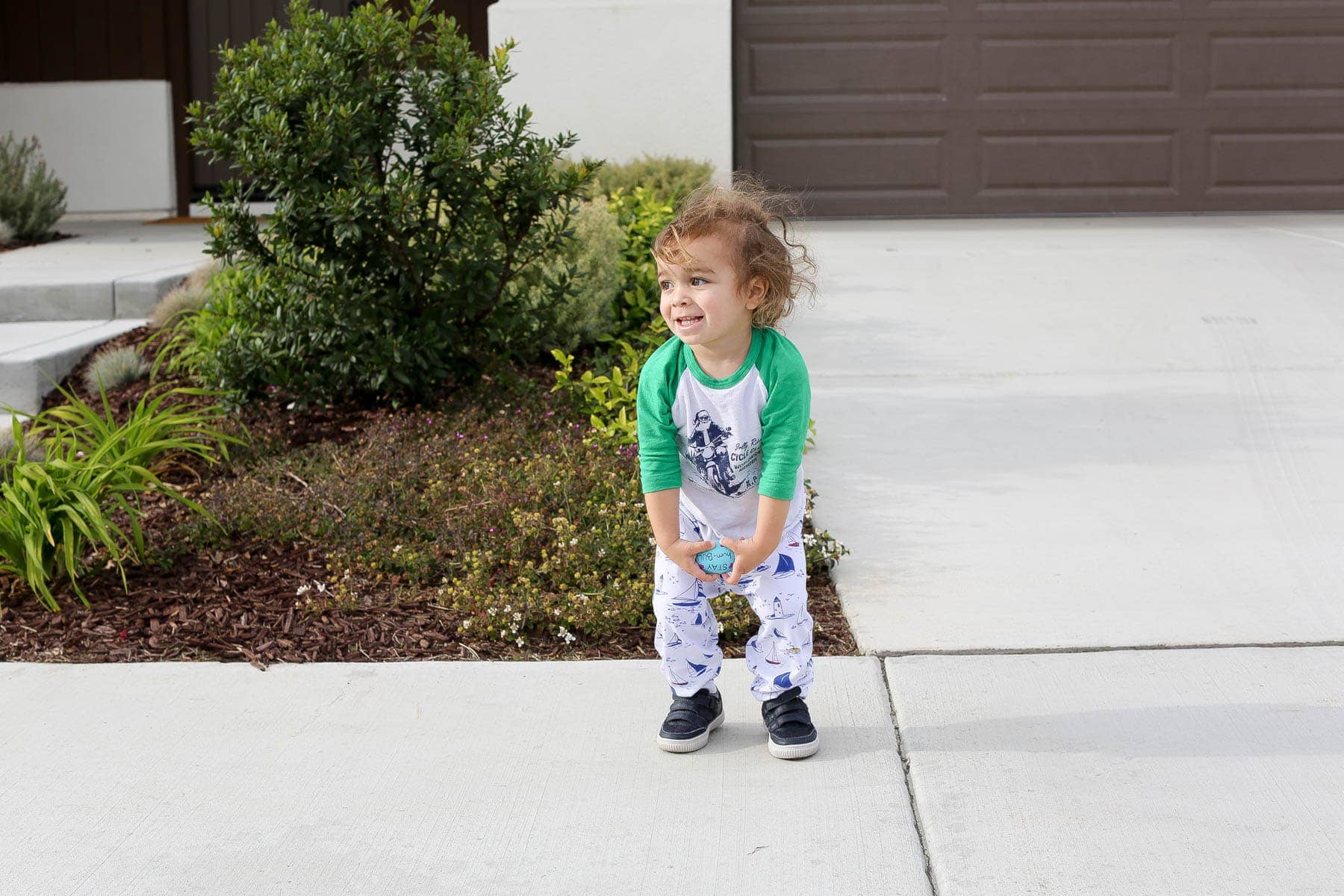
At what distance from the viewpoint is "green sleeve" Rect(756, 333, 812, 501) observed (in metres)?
2.82

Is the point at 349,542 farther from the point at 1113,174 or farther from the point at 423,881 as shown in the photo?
the point at 1113,174

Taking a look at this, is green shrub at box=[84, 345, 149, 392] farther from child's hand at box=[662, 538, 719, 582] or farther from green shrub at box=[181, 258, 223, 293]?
child's hand at box=[662, 538, 719, 582]

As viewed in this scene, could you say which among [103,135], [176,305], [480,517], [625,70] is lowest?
[480,517]

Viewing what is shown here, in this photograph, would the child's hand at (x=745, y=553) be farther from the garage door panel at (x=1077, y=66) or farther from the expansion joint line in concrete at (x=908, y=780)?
the garage door panel at (x=1077, y=66)

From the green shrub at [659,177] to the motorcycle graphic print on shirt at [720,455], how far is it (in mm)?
6252

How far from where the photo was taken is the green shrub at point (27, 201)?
29.5 feet

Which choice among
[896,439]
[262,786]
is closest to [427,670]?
[262,786]

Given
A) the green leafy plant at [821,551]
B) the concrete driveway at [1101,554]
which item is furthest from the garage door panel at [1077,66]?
the green leafy plant at [821,551]

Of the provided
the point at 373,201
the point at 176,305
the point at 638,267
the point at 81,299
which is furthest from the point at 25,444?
the point at 638,267

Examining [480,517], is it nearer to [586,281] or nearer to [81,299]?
[586,281]

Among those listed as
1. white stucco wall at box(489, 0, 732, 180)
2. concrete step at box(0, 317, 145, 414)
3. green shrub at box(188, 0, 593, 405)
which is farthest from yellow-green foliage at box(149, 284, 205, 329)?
white stucco wall at box(489, 0, 732, 180)

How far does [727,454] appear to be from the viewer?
290 centimetres

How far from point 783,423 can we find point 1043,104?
8.90 m

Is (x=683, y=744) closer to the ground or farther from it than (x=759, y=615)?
closer to the ground
